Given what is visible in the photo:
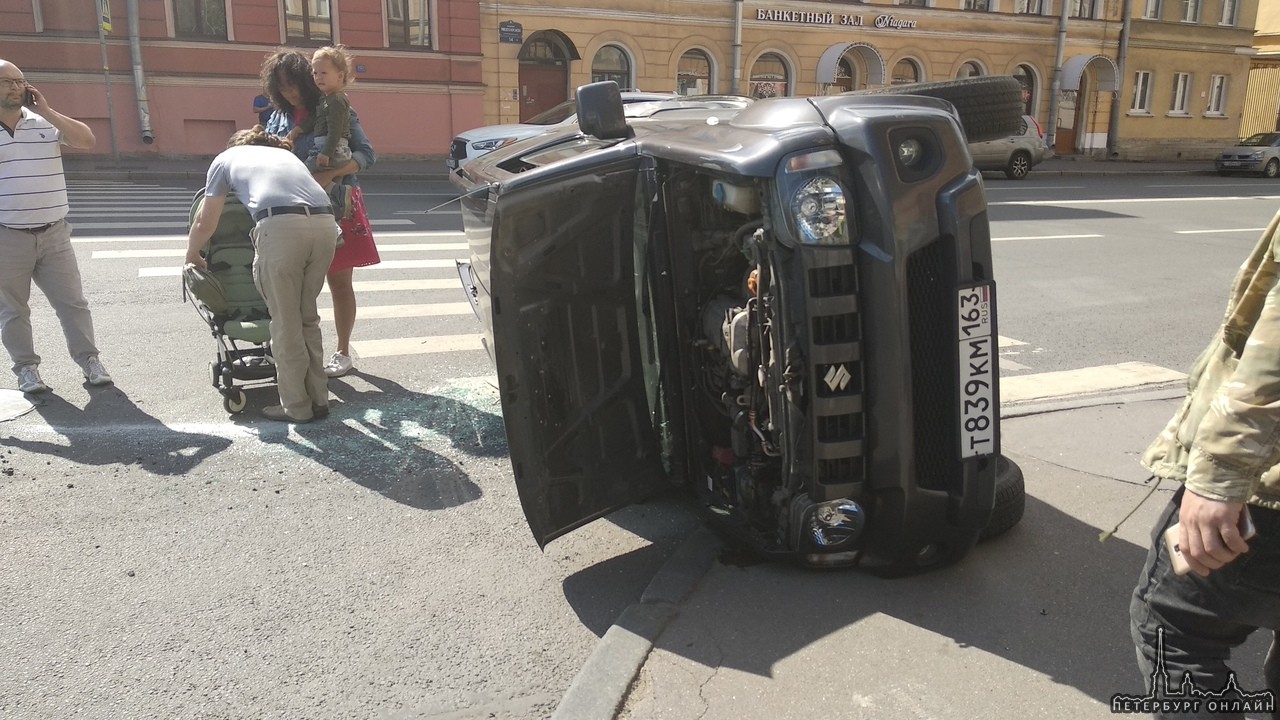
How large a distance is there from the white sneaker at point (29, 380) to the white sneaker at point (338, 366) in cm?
161

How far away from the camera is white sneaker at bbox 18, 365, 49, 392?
5609mm

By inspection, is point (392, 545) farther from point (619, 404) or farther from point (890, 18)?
point (890, 18)

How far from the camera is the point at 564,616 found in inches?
131

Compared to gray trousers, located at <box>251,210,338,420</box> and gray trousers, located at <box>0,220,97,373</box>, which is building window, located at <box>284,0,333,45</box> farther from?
gray trousers, located at <box>251,210,338,420</box>

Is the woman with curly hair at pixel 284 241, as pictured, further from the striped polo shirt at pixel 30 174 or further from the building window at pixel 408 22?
the building window at pixel 408 22

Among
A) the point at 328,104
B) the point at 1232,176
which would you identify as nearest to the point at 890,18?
the point at 1232,176

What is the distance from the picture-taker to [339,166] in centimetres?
595

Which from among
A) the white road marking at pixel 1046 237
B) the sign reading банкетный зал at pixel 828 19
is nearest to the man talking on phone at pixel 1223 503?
the white road marking at pixel 1046 237

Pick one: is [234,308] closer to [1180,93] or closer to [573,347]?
[573,347]

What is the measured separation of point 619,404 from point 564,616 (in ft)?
2.62

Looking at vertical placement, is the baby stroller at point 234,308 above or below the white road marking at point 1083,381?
Result: above

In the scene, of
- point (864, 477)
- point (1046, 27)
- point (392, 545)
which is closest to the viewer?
point (864, 477)

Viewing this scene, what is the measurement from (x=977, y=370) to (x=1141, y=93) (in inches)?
1419

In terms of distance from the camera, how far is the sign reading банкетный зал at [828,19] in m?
27.2
